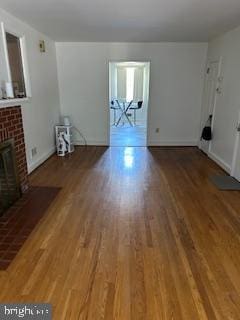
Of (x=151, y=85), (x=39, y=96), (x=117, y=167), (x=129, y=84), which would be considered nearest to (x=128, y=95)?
(x=129, y=84)

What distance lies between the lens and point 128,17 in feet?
10.2

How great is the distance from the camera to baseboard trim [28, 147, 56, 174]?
3.89 m

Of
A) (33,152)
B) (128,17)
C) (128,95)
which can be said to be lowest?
(33,152)

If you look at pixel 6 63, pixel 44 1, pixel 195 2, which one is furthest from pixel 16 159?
pixel 195 2

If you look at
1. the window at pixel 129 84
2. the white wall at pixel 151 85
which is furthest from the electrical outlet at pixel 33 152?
the window at pixel 129 84

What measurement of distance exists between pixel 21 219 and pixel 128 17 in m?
2.83

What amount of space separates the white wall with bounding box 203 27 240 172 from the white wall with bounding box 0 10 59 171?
3.24m

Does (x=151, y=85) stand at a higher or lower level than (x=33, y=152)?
higher

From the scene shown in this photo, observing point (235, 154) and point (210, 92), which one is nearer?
point (235, 154)

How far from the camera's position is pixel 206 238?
2.23 metres

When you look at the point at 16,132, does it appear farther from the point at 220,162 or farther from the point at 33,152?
the point at 220,162

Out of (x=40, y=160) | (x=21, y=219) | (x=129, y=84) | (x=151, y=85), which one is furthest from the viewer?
(x=129, y=84)

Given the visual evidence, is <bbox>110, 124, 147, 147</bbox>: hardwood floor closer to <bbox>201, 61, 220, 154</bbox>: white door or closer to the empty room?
the empty room

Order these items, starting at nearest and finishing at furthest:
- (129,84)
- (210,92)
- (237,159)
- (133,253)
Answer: (133,253) < (237,159) < (210,92) < (129,84)
